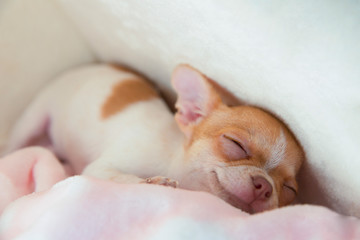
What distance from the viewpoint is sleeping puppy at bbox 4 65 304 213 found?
135cm

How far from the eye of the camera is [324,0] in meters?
1.02

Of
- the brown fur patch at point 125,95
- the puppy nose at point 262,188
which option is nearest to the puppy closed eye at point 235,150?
the puppy nose at point 262,188

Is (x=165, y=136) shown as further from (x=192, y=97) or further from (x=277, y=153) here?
(x=277, y=153)

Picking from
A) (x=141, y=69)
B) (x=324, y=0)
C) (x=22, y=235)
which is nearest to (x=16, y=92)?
(x=141, y=69)

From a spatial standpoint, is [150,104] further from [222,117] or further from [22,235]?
[22,235]

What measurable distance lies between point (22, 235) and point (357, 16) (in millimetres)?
956

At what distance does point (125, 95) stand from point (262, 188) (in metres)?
0.90

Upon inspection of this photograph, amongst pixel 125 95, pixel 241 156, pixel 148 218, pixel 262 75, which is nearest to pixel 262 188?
pixel 241 156

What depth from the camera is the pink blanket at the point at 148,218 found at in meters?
0.89

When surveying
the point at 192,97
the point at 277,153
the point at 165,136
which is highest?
the point at 192,97

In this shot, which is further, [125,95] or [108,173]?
[125,95]

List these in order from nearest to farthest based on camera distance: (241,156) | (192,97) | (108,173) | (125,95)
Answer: (241,156) < (108,173) < (192,97) < (125,95)

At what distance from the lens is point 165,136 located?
1.73 metres

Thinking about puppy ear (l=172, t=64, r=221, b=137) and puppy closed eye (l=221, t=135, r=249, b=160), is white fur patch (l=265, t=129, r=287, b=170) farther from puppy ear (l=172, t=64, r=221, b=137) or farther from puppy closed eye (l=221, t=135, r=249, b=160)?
puppy ear (l=172, t=64, r=221, b=137)
